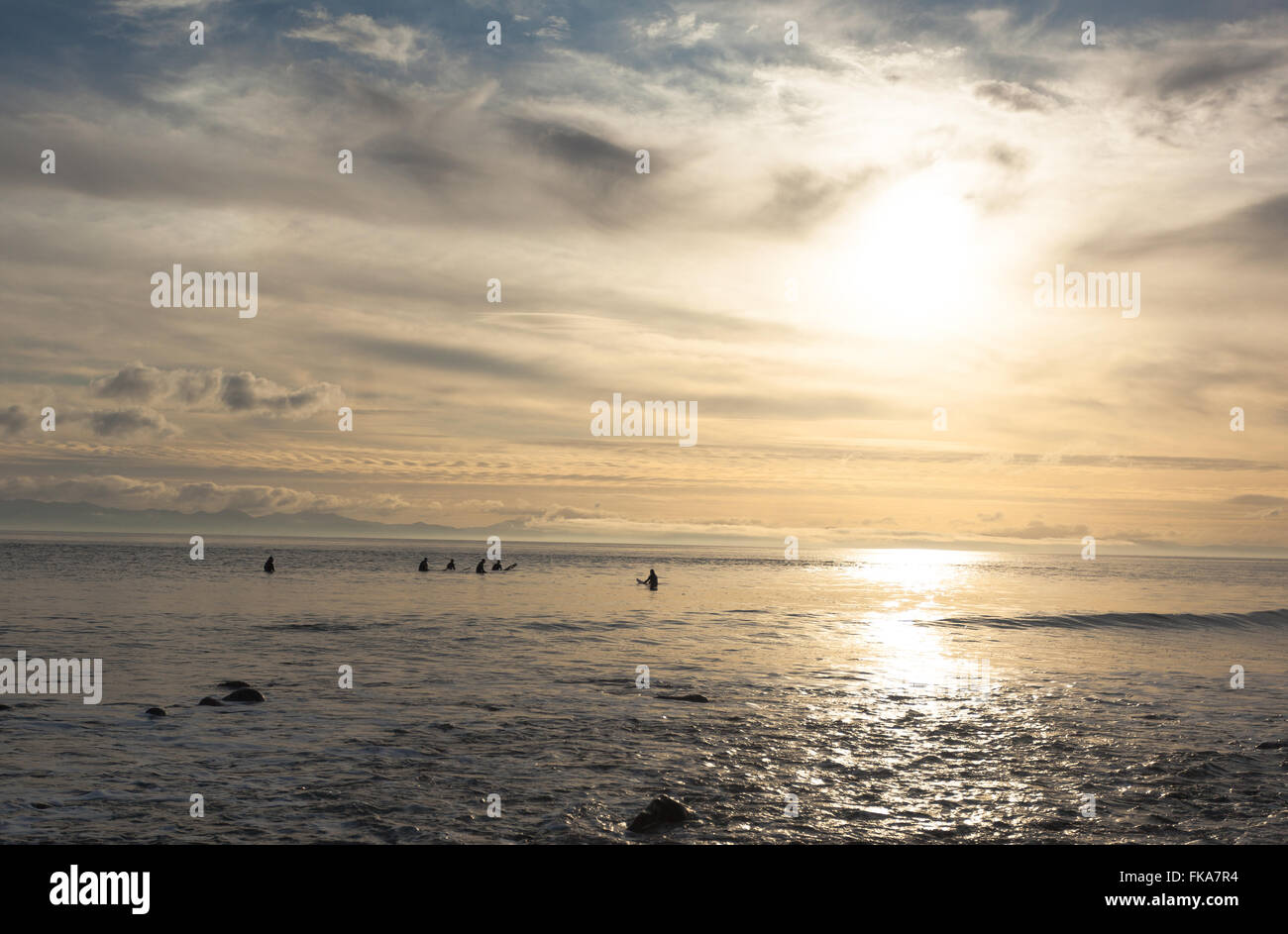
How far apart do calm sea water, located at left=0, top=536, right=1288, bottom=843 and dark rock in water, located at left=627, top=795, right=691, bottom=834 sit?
305mm

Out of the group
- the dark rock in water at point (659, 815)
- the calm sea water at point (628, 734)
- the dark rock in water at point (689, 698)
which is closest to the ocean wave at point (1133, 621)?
the calm sea water at point (628, 734)

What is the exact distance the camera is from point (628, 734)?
18.2 meters

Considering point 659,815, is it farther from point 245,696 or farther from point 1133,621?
point 1133,621

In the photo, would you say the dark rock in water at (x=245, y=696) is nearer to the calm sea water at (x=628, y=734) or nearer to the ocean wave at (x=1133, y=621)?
the calm sea water at (x=628, y=734)

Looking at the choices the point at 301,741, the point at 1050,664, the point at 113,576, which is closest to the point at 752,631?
the point at 1050,664

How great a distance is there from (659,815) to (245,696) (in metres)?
13.8

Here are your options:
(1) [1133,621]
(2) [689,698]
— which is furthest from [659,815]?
(1) [1133,621]

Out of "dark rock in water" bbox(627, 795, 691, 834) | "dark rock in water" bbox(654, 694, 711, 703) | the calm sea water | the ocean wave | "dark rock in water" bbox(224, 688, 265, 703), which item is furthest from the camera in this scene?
the ocean wave

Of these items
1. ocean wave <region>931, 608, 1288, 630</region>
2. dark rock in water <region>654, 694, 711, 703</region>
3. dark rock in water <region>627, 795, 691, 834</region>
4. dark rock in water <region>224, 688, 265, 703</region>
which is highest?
dark rock in water <region>627, 795, 691, 834</region>

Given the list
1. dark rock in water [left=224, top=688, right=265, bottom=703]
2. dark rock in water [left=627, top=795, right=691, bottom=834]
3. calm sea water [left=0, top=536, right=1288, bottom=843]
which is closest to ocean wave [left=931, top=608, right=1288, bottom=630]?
calm sea water [left=0, top=536, right=1288, bottom=843]

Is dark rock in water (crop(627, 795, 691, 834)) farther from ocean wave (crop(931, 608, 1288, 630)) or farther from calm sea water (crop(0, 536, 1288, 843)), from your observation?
ocean wave (crop(931, 608, 1288, 630))

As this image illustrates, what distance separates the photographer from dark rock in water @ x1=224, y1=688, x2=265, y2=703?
2069 centimetres

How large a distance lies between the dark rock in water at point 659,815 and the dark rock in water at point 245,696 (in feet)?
43.1

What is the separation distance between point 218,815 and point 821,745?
11.6 m
